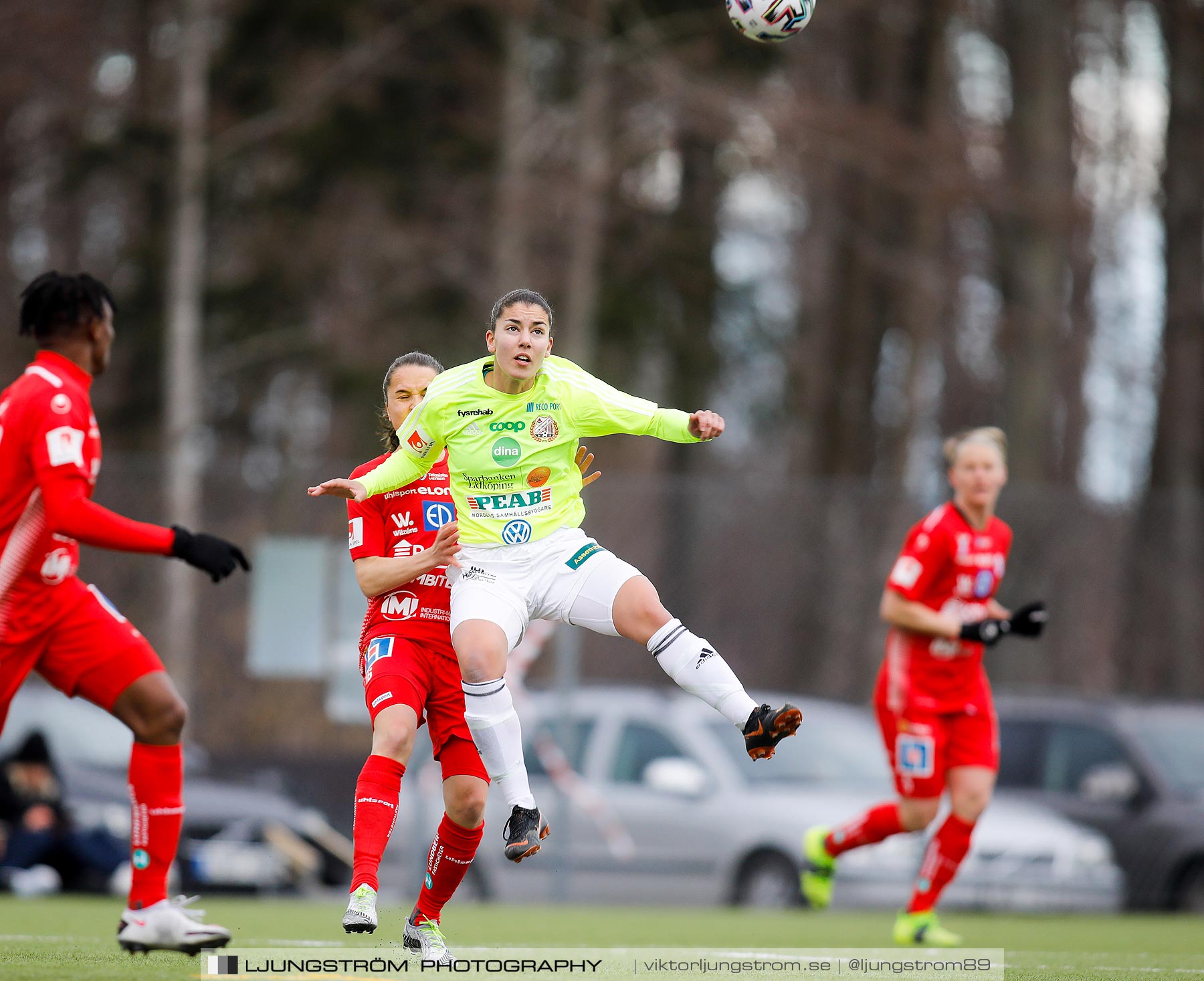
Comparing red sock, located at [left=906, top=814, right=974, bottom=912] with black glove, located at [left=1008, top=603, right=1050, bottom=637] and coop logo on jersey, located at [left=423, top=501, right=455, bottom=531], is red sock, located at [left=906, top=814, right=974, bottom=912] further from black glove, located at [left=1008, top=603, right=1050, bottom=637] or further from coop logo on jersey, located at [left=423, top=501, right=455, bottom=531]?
coop logo on jersey, located at [left=423, top=501, right=455, bottom=531]

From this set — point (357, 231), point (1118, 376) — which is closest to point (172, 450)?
point (357, 231)

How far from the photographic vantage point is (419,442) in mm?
7105

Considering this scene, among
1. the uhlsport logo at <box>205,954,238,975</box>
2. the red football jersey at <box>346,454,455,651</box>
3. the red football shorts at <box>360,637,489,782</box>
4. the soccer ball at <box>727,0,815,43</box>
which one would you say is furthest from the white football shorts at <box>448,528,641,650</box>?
the soccer ball at <box>727,0,815,43</box>

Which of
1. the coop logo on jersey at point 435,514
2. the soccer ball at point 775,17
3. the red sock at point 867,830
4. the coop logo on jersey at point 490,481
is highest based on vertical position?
the soccer ball at point 775,17

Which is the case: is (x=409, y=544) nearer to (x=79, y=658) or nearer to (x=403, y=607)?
(x=403, y=607)

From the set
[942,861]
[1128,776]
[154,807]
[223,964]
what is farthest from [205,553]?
[1128,776]

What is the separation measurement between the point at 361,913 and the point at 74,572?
1595 millimetres

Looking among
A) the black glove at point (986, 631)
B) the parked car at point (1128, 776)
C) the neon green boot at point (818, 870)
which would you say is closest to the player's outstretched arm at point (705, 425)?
the black glove at point (986, 631)

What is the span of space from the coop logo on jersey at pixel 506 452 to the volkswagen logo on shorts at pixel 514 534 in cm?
24

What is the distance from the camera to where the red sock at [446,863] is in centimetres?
733

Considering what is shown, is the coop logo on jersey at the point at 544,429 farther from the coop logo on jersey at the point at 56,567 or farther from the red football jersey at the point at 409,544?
the coop logo on jersey at the point at 56,567

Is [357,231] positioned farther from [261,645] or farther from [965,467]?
[965,467]

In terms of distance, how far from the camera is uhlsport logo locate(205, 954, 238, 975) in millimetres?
6207

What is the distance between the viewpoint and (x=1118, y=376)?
94.1 ft
